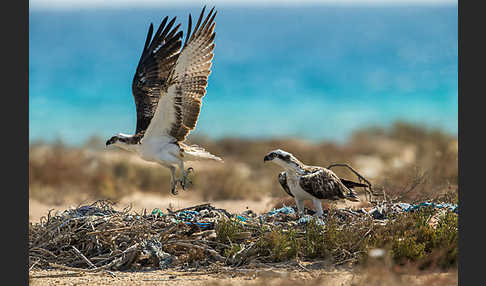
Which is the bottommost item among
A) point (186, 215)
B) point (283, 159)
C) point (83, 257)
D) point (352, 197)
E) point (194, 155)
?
point (83, 257)

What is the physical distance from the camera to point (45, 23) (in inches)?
2527

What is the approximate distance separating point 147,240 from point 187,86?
2240 millimetres

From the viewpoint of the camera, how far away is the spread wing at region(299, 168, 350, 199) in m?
7.96

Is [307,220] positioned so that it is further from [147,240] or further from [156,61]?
[156,61]

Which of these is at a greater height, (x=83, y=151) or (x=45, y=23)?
(x=45, y=23)

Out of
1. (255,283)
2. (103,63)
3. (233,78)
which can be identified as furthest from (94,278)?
(103,63)

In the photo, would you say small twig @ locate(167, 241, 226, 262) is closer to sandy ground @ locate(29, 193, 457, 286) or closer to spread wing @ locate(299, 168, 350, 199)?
sandy ground @ locate(29, 193, 457, 286)

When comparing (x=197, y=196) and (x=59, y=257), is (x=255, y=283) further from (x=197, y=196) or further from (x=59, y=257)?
(x=197, y=196)

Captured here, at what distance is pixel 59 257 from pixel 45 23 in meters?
60.2

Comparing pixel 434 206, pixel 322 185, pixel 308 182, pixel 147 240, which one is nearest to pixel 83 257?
pixel 147 240

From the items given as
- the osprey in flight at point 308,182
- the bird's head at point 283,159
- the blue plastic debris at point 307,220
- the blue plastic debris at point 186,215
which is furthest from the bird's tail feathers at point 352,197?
the blue plastic debris at point 186,215

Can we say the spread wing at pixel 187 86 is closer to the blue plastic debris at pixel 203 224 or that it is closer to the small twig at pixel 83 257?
the blue plastic debris at pixel 203 224

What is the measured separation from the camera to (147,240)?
7.82 meters

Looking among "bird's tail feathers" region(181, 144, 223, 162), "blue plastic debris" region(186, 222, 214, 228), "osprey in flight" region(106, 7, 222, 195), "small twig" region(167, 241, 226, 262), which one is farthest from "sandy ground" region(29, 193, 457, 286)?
"bird's tail feathers" region(181, 144, 223, 162)
